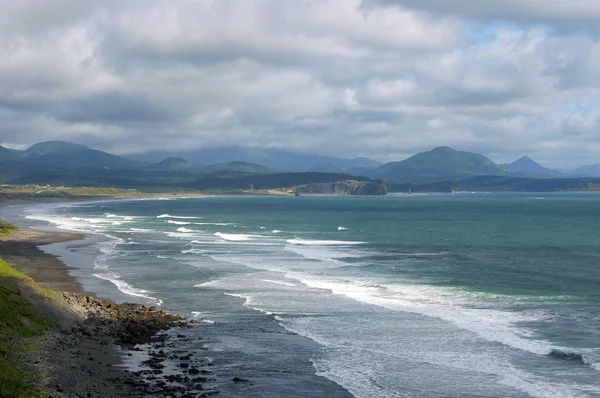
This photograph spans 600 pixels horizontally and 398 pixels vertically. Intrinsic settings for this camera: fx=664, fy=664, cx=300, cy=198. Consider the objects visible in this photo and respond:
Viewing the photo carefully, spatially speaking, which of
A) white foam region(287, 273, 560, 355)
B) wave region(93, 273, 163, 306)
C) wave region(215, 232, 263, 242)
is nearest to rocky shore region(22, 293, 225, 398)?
wave region(93, 273, 163, 306)

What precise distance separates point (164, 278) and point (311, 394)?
3310 centimetres

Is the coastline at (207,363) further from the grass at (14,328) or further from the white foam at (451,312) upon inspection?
the white foam at (451,312)

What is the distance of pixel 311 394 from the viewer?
26750 mm

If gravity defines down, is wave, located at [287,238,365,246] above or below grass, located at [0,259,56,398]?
below

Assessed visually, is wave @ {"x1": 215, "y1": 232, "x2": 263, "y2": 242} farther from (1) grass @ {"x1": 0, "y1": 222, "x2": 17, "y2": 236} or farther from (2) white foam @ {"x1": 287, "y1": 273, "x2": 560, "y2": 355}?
(2) white foam @ {"x1": 287, "y1": 273, "x2": 560, "y2": 355}

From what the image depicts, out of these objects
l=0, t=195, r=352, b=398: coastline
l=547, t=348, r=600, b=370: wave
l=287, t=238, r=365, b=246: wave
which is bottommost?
l=0, t=195, r=352, b=398: coastline

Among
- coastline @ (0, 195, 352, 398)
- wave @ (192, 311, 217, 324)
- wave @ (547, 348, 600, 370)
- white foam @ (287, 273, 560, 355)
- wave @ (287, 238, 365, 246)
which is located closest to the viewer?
coastline @ (0, 195, 352, 398)

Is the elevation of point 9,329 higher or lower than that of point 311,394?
higher

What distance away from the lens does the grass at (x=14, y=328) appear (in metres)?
21.8

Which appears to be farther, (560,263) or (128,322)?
(560,263)

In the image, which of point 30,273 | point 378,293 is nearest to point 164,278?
point 30,273

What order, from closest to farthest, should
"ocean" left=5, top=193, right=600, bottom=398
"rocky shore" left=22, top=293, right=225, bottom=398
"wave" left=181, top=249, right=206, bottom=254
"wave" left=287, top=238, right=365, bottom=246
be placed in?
"rocky shore" left=22, top=293, right=225, bottom=398, "ocean" left=5, top=193, right=600, bottom=398, "wave" left=181, top=249, right=206, bottom=254, "wave" left=287, top=238, right=365, bottom=246

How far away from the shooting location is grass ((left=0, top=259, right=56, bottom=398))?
859 inches

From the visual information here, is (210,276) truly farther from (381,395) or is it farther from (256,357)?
(381,395)
